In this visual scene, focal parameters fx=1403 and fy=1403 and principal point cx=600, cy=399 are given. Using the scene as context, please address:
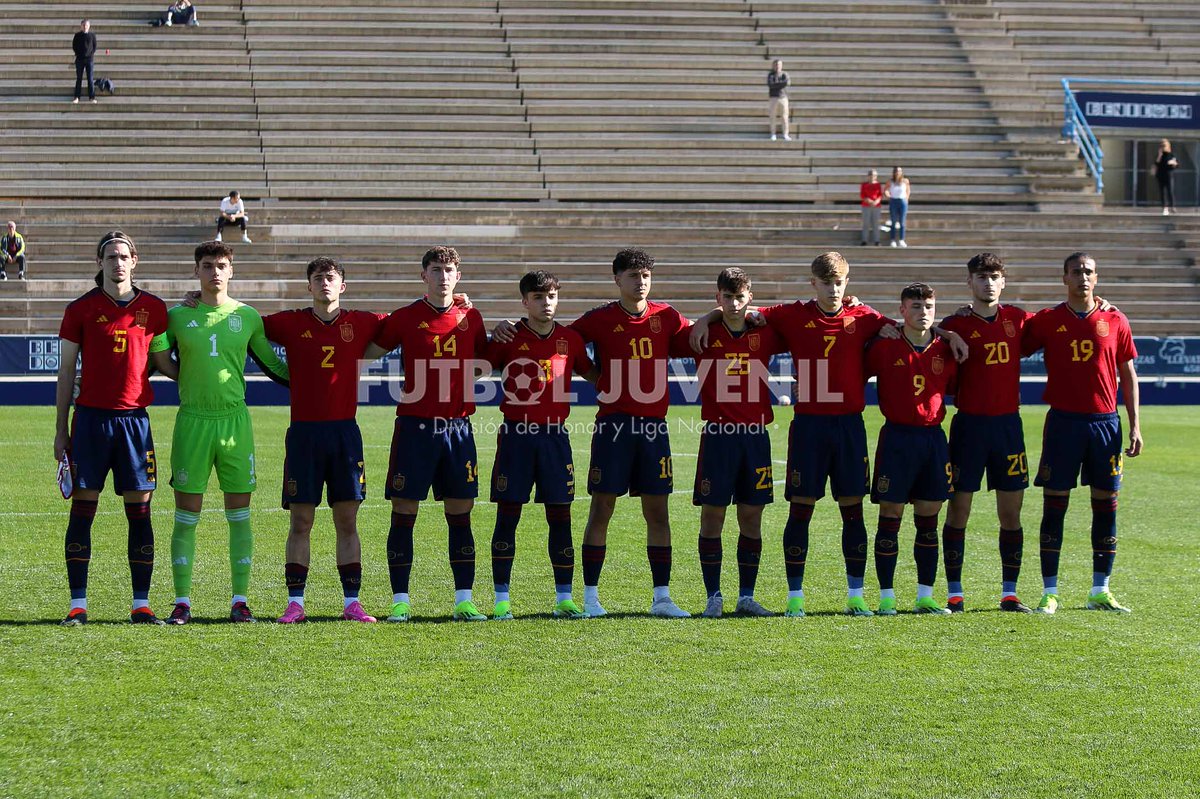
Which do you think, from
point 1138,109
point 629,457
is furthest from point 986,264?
point 1138,109

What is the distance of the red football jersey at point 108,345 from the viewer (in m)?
6.99

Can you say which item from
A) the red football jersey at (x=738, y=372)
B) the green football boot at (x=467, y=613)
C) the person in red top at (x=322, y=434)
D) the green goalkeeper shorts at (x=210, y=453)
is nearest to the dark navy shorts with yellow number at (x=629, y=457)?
the red football jersey at (x=738, y=372)

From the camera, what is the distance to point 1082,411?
7.73 meters

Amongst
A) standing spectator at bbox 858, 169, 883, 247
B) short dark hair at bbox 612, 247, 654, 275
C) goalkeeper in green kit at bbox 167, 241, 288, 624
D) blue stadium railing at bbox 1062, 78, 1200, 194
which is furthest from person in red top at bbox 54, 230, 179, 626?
blue stadium railing at bbox 1062, 78, 1200, 194

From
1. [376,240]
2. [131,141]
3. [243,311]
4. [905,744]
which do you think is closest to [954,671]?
[905,744]

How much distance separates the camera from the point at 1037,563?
30.4ft

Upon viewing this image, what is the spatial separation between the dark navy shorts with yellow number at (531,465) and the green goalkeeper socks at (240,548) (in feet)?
4.24

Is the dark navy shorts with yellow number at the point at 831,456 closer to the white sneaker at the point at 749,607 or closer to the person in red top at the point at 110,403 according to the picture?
the white sneaker at the point at 749,607

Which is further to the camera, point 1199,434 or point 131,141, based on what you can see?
point 131,141

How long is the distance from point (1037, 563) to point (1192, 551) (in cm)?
122

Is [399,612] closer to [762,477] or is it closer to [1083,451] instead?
[762,477]

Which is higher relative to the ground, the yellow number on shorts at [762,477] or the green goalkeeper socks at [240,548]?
the yellow number on shorts at [762,477]

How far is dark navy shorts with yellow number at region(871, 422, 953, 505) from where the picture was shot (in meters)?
7.41

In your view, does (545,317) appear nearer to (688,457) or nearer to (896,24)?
(688,457)
